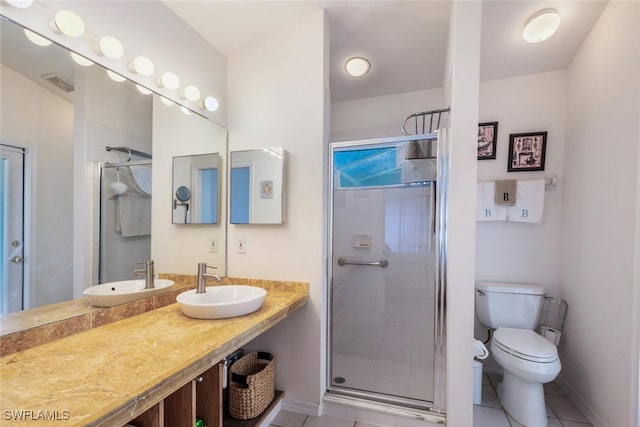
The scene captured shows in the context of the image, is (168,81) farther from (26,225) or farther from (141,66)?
(26,225)

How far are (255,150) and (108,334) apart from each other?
1265mm

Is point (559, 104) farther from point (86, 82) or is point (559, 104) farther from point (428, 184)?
point (86, 82)

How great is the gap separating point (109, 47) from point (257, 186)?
1.00 metres

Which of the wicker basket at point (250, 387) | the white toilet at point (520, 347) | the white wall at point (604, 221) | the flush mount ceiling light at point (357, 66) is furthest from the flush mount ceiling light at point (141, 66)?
the white toilet at point (520, 347)

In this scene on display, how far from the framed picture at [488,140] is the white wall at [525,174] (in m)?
0.04

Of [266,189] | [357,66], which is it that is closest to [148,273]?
[266,189]

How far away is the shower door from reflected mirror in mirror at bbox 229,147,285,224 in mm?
Result: 366

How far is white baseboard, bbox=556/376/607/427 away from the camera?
1.64m

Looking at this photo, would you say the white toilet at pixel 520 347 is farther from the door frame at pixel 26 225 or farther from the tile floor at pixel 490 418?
the door frame at pixel 26 225

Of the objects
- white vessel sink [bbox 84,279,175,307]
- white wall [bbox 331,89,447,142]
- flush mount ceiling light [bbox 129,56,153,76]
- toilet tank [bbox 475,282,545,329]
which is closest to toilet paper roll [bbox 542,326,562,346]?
toilet tank [bbox 475,282,545,329]

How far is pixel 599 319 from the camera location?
5.37ft

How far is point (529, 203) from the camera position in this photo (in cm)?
210

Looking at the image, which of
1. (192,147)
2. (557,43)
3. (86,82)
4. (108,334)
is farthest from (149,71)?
(557,43)

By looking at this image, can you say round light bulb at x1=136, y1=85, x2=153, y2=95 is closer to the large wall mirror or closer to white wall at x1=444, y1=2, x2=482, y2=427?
the large wall mirror
